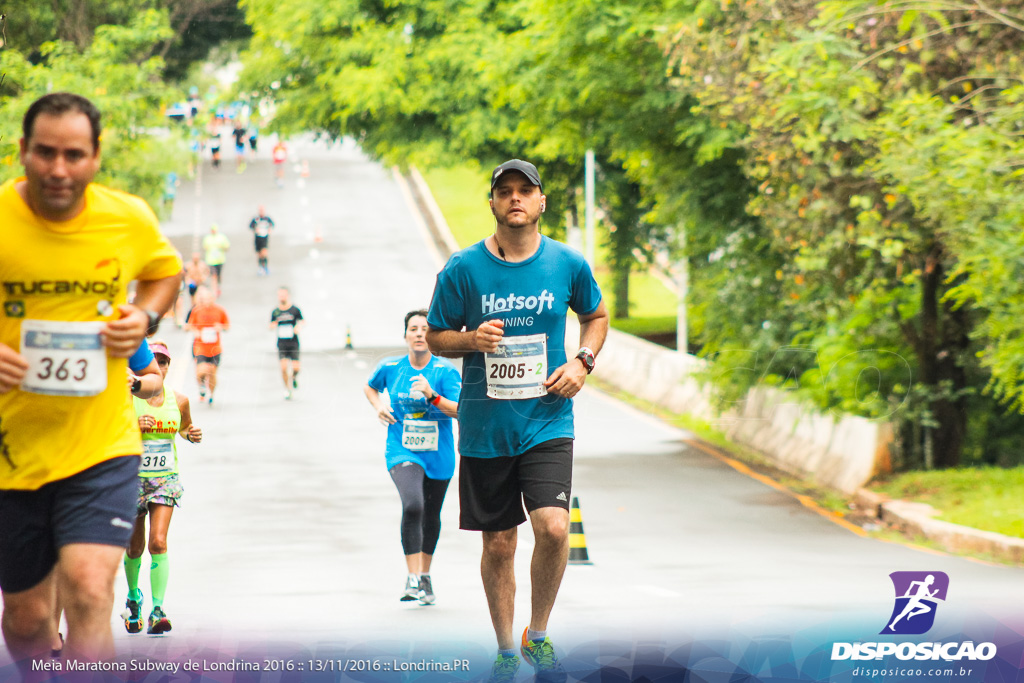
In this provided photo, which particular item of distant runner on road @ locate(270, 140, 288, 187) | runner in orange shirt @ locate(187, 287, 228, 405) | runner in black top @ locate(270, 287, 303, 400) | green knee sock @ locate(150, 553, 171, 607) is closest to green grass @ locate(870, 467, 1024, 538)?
green knee sock @ locate(150, 553, 171, 607)

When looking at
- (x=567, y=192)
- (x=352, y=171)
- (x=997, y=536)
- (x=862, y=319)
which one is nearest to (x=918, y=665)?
(x=997, y=536)

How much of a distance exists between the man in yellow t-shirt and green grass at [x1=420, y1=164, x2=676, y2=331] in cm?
3976

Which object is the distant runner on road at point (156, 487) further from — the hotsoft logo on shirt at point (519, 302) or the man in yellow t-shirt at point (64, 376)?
the man in yellow t-shirt at point (64, 376)

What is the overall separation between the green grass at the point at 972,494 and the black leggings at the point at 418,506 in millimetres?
5316

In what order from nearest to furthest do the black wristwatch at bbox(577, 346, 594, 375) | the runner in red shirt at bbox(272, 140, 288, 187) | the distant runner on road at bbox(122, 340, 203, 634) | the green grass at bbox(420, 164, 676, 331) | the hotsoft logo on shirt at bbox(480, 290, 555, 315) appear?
1. the hotsoft logo on shirt at bbox(480, 290, 555, 315)
2. the black wristwatch at bbox(577, 346, 594, 375)
3. the distant runner on road at bbox(122, 340, 203, 634)
4. the green grass at bbox(420, 164, 676, 331)
5. the runner in red shirt at bbox(272, 140, 288, 187)

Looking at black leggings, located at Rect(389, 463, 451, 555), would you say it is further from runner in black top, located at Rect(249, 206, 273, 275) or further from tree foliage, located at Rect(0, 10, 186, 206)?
runner in black top, located at Rect(249, 206, 273, 275)

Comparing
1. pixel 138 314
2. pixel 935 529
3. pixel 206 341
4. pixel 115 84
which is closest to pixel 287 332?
pixel 206 341

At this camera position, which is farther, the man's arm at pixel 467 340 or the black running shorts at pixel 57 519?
the man's arm at pixel 467 340

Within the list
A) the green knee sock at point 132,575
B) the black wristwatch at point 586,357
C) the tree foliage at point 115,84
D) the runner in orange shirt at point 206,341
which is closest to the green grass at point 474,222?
the tree foliage at point 115,84

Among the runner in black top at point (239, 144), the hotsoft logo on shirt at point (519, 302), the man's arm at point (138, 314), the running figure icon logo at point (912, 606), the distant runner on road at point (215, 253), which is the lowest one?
the distant runner on road at point (215, 253)

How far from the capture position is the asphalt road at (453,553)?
8242 mm

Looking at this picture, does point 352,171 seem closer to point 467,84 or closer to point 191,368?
point 467,84

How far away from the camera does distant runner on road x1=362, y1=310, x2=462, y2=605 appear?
935 centimetres

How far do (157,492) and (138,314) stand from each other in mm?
3614
